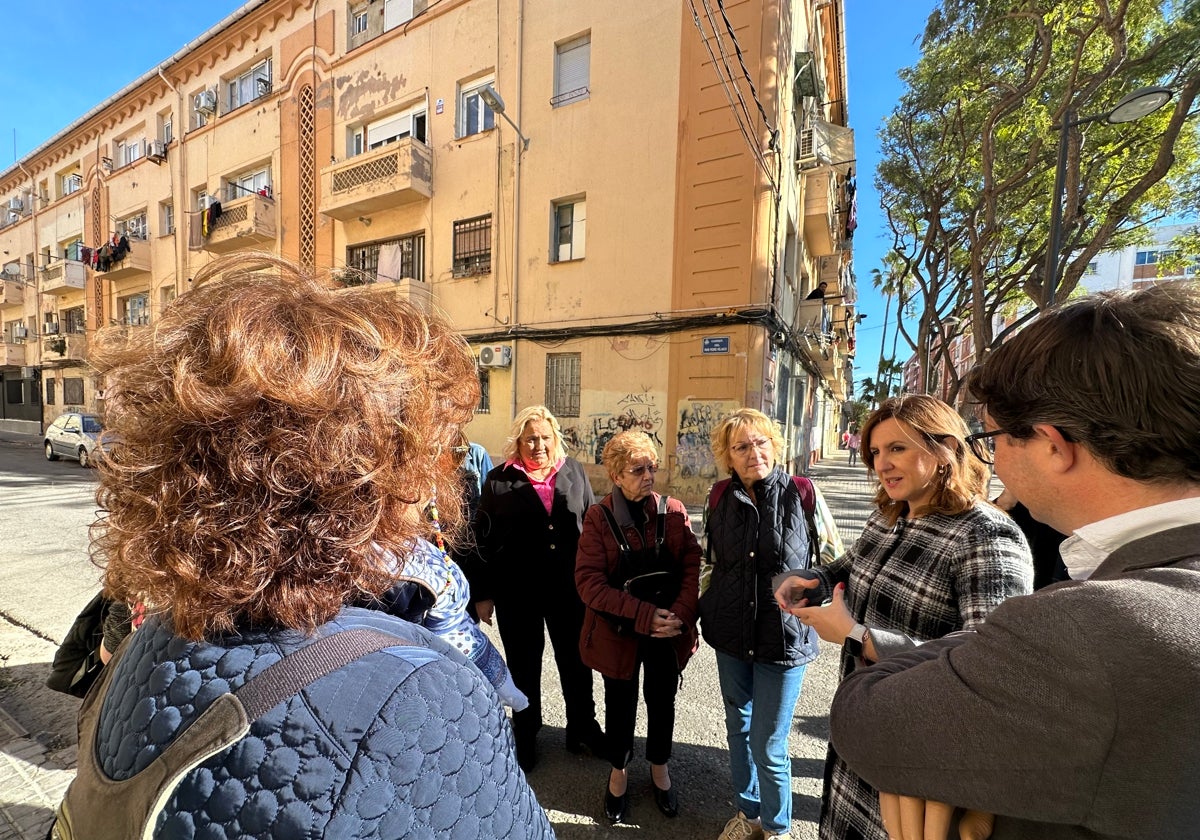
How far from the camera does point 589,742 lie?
2.68 meters

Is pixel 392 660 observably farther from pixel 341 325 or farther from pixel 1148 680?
pixel 1148 680

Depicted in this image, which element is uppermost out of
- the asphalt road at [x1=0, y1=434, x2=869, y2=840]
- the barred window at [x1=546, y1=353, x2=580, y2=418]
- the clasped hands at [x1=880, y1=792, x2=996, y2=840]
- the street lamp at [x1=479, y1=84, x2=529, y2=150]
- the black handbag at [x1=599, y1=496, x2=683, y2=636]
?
the street lamp at [x1=479, y1=84, x2=529, y2=150]

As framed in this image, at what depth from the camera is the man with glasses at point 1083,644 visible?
0.65 metres

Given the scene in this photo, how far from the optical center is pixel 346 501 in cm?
78

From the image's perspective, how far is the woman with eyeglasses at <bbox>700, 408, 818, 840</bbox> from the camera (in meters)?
2.10

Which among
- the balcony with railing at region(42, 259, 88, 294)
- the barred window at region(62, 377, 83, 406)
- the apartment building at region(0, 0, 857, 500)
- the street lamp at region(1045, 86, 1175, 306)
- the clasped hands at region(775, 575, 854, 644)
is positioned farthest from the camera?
the barred window at region(62, 377, 83, 406)

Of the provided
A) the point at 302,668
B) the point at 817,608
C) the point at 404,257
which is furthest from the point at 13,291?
the point at 817,608

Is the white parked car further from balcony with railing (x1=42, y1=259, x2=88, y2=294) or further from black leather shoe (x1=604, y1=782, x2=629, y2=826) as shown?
black leather shoe (x1=604, y1=782, x2=629, y2=826)

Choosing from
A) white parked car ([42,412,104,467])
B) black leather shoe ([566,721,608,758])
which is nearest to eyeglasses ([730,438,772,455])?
black leather shoe ([566,721,608,758])

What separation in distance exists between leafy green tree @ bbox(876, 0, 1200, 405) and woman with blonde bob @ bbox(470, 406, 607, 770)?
29.8 ft

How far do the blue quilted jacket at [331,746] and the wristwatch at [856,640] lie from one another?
3.10 ft

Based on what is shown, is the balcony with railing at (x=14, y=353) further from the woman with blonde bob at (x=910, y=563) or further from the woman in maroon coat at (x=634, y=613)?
the woman with blonde bob at (x=910, y=563)

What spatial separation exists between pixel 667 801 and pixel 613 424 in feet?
27.3

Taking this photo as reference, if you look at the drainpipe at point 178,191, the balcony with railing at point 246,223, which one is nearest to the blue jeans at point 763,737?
the balcony with railing at point 246,223
